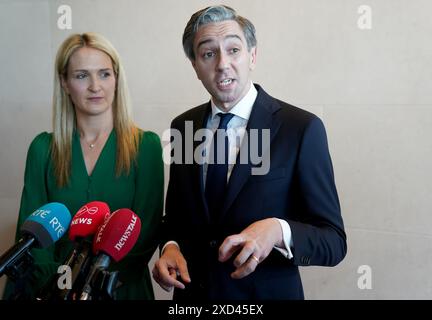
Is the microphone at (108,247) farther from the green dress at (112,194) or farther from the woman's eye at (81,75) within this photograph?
the woman's eye at (81,75)

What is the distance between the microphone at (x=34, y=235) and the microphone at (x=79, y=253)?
0.12ft

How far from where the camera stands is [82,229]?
83cm

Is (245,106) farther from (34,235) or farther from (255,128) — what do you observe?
(34,235)

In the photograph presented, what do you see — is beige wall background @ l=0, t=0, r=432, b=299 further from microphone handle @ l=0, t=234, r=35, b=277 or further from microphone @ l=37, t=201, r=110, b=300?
microphone handle @ l=0, t=234, r=35, b=277

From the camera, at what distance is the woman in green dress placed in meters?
1.20

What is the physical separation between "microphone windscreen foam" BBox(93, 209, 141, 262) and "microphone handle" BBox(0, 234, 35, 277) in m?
0.11

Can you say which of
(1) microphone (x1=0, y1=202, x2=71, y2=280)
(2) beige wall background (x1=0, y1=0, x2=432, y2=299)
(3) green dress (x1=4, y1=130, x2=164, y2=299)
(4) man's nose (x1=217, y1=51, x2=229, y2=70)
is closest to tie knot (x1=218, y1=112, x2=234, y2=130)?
(4) man's nose (x1=217, y1=51, x2=229, y2=70)

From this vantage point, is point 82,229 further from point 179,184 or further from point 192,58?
point 192,58

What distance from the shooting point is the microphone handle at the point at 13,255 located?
65 cm

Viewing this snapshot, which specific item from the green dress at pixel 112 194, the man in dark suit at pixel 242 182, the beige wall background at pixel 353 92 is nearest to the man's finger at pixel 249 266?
the man in dark suit at pixel 242 182

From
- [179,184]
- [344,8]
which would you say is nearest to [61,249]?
[179,184]

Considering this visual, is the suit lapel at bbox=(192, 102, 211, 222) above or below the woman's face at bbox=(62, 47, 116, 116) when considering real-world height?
below

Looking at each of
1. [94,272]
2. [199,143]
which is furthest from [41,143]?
[94,272]
